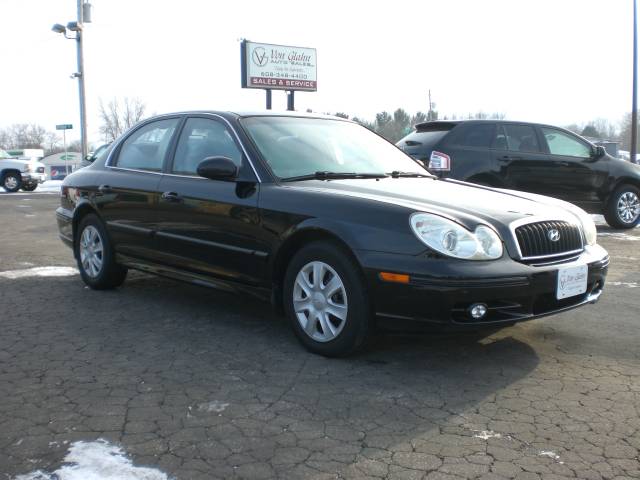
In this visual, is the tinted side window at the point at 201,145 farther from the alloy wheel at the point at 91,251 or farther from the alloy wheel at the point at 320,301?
the alloy wheel at the point at 91,251

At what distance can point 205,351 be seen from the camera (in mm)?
4195

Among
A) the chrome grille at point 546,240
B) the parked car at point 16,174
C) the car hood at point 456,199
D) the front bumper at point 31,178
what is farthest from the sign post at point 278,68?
the chrome grille at point 546,240

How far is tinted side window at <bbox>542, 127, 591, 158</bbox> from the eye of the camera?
990 centimetres

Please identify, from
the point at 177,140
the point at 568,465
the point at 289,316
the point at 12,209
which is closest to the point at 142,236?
the point at 177,140

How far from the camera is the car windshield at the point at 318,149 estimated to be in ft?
15.0

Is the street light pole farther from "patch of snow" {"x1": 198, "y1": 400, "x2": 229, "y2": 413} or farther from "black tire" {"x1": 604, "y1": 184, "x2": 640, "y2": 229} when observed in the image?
"patch of snow" {"x1": 198, "y1": 400, "x2": 229, "y2": 413}

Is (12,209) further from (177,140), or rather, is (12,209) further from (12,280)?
(177,140)

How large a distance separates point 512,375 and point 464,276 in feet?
2.22

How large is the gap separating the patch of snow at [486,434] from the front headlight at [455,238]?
37.3 inches

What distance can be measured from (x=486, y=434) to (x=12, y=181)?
24401mm

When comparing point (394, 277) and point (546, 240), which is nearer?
point (394, 277)

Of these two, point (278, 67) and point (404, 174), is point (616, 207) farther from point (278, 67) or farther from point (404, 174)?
point (278, 67)

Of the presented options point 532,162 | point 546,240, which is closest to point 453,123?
point 532,162

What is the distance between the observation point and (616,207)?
408 inches
